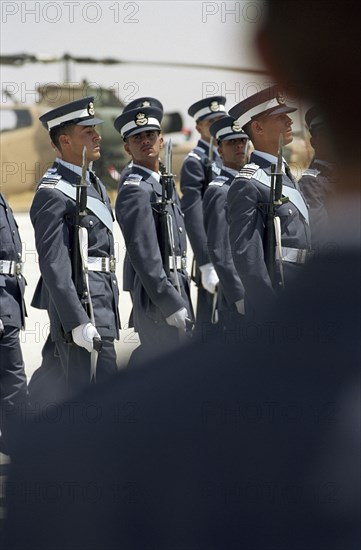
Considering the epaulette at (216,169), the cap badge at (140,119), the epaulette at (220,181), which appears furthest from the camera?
the epaulette at (216,169)

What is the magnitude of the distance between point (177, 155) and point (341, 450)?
488 inches

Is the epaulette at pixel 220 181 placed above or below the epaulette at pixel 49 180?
below

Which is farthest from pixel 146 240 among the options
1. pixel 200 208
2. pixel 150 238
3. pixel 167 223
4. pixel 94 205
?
pixel 200 208

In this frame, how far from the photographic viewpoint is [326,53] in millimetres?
907

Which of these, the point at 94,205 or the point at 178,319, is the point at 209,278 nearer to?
the point at 178,319

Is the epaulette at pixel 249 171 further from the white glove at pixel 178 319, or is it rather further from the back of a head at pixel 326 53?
the back of a head at pixel 326 53

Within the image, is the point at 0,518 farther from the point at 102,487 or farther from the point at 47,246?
the point at 47,246

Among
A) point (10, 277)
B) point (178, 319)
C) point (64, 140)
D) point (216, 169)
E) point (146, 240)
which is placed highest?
point (64, 140)

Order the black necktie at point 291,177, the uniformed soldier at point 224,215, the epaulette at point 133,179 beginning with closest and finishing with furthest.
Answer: the black necktie at point 291,177
the epaulette at point 133,179
the uniformed soldier at point 224,215

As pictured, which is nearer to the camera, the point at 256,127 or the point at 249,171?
the point at 256,127

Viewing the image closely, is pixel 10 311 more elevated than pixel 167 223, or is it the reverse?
pixel 167 223

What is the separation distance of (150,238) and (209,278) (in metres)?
1.54

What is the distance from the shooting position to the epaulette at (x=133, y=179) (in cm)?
506

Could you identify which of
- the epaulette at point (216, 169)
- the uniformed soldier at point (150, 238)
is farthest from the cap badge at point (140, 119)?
the epaulette at point (216, 169)
